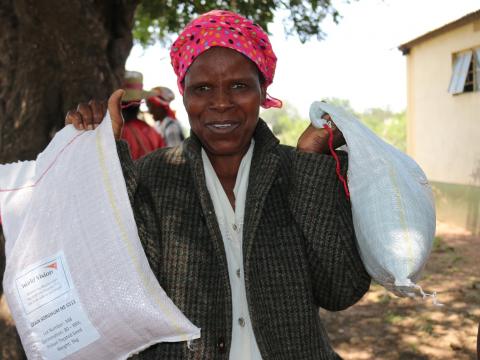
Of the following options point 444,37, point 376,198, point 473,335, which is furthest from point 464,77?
point 376,198

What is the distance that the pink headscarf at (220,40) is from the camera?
1744 mm

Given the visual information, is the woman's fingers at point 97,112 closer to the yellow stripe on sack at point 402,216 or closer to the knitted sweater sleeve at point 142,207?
the knitted sweater sleeve at point 142,207

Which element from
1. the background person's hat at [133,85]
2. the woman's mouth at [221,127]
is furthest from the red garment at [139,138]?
the woman's mouth at [221,127]

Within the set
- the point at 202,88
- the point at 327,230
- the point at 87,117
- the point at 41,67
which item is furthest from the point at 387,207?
the point at 41,67

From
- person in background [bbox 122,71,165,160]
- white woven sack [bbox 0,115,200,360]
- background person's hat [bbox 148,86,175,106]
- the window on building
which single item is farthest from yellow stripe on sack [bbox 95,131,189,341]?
the window on building

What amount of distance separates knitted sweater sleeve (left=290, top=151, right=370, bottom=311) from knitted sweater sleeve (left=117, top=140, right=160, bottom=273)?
1.42 feet

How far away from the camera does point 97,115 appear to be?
1.73 metres

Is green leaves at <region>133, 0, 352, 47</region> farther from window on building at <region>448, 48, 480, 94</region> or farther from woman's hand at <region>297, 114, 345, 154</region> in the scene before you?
window on building at <region>448, 48, 480, 94</region>

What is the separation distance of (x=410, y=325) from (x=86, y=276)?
4322 millimetres

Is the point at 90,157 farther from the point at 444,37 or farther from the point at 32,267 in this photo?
the point at 444,37

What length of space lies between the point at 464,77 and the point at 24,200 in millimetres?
8951

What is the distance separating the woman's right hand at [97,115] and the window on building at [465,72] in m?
8.50

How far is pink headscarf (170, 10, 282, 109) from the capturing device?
5.72ft

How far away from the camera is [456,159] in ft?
31.9
